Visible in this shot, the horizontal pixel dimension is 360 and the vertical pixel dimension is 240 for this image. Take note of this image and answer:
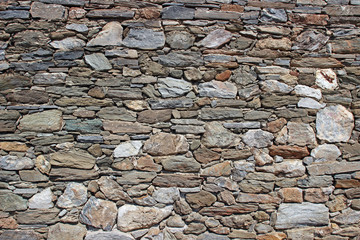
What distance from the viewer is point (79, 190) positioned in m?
2.31

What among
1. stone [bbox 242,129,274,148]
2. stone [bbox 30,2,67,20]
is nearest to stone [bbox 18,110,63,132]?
stone [bbox 30,2,67,20]

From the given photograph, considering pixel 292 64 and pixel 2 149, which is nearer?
pixel 2 149

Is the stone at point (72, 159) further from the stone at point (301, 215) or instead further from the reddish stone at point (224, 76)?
the stone at point (301, 215)

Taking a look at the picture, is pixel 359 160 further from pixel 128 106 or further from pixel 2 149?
pixel 2 149

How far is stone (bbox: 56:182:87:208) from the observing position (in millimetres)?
2303

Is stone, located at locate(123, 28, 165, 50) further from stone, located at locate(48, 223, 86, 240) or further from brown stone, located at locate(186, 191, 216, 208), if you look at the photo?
stone, located at locate(48, 223, 86, 240)

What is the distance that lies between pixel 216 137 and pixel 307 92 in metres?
0.93


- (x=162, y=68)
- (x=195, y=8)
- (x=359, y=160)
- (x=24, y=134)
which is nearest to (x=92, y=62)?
(x=162, y=68)

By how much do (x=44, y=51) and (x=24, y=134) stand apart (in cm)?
73

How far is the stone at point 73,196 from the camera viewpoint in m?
2.30

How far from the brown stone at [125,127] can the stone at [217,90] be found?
22.8 inches

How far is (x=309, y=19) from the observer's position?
2488 mm

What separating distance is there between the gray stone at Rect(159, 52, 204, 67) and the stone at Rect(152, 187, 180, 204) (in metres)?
1.09

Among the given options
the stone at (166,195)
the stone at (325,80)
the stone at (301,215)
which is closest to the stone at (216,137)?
the stone at (166,195)
